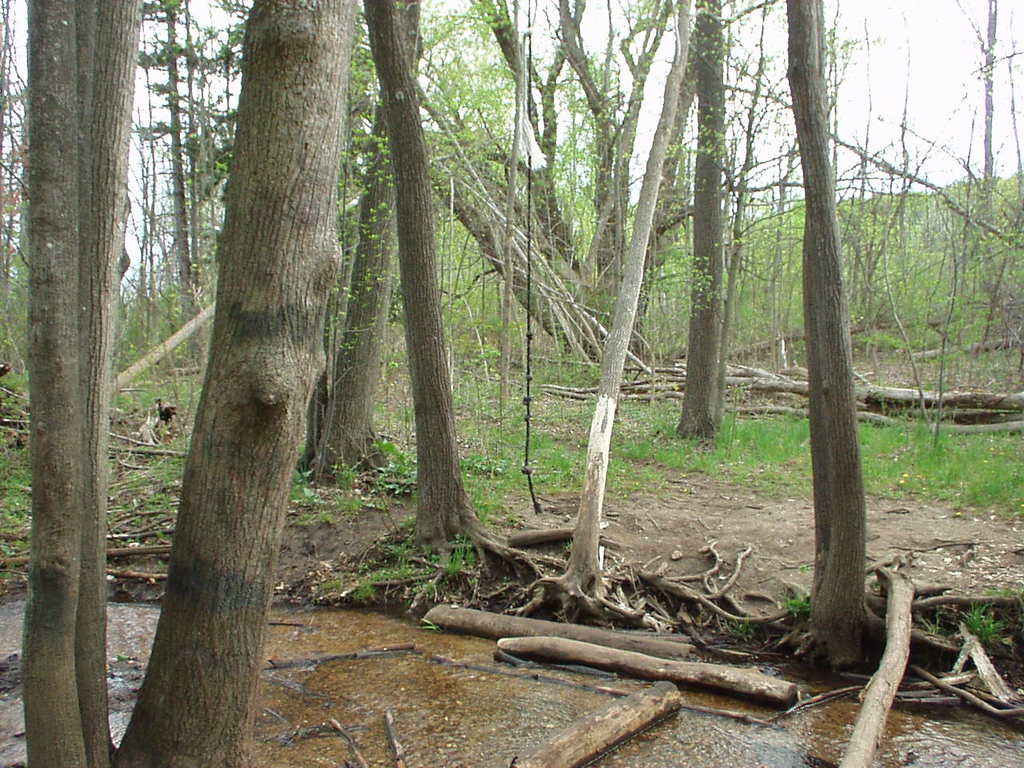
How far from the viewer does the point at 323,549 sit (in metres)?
7.73

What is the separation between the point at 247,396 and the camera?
273 cm

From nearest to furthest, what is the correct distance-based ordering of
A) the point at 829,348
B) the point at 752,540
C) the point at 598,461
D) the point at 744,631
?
1. the point at 829,348
2. the point at 744,631
3. the point at 598,461
4. the point at 752,540

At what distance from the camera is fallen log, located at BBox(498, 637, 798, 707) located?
16.1ft

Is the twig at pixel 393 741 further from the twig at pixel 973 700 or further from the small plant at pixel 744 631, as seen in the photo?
the twig at pixel 973 700

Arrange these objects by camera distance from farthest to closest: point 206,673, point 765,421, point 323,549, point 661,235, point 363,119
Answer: point 661,235 < point 765,421 < point 363,119 < point 323,549 < point 206,673

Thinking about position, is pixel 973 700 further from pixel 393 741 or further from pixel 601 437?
pixel 393 741

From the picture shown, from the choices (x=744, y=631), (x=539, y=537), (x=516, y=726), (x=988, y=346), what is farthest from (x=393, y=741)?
(x=988, y=346)

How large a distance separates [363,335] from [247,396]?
20.6 feet

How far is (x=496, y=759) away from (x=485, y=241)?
955 cm

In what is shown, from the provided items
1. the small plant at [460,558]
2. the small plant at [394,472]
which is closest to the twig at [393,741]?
the small plant at [460,558]

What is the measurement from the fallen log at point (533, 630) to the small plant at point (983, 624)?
194 cm

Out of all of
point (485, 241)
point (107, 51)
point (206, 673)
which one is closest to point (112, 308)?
point (107, 51)

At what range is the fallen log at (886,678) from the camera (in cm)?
385

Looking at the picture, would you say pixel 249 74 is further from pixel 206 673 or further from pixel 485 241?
pixel 485 241
